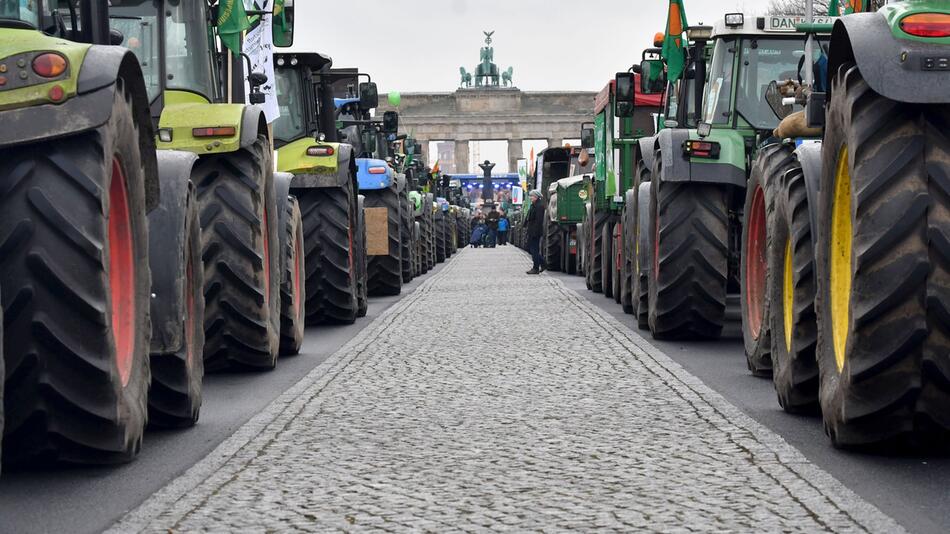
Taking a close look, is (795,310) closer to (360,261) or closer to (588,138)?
(360,261)

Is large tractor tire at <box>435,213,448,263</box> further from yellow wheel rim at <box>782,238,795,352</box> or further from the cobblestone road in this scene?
yellow wheel rim at <box>782,238,795,352</box>

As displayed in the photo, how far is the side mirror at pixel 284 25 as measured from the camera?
41.9ft

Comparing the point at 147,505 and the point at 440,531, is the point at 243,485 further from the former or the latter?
the point at 440,531

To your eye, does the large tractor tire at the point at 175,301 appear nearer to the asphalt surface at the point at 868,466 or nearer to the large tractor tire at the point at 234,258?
the large tractor tire at the point at 234,258

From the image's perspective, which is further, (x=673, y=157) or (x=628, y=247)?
(x=628, y=247)

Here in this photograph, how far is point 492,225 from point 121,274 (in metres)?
57.3

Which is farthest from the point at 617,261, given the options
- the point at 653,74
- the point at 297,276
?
the point at 297,276

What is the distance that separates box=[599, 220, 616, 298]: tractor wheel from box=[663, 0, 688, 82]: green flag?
4925 millimetres

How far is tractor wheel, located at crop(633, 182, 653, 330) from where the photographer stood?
13.8 metres

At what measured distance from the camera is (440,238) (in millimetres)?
41000

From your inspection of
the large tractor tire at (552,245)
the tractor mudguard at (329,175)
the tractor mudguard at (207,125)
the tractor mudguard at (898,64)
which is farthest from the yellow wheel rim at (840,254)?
the large tractor tire at (552,245)

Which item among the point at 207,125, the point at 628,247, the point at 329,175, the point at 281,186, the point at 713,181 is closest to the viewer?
the point at 207,125

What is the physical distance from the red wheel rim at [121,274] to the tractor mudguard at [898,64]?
2810 millimetres

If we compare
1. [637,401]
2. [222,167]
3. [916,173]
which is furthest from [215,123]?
[916,173]
